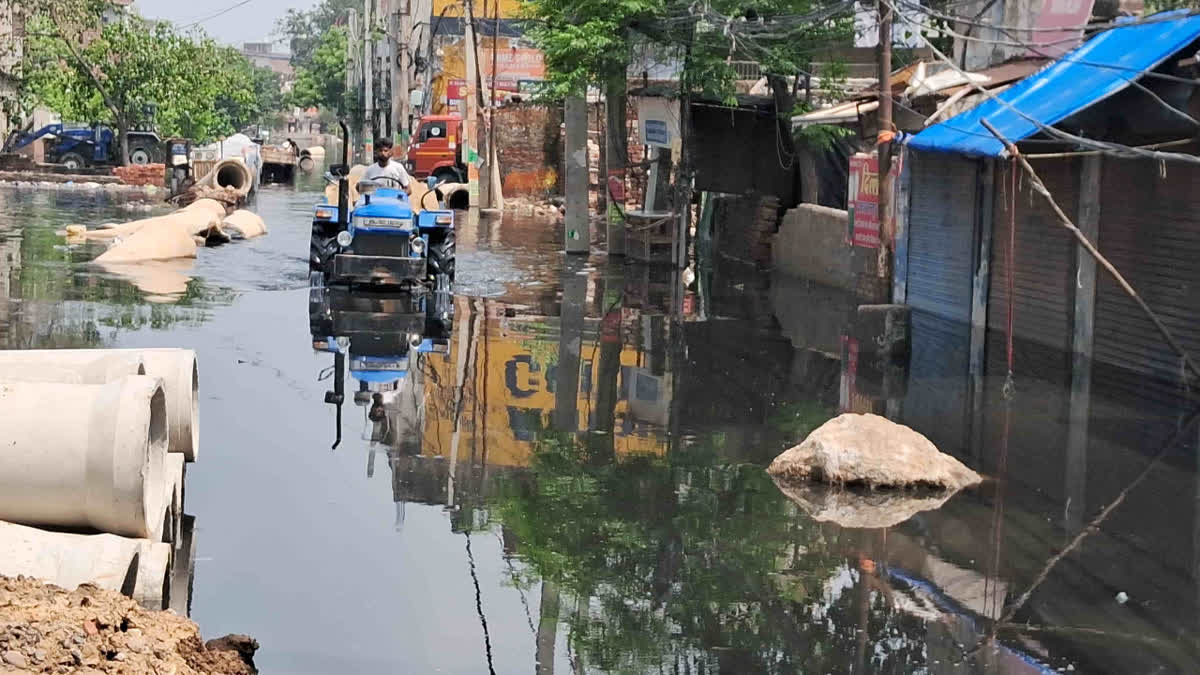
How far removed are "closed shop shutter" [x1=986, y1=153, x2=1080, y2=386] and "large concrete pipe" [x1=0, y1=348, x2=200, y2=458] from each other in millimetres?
8366

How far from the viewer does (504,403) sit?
42.1ft

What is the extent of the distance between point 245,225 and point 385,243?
12.5 meters

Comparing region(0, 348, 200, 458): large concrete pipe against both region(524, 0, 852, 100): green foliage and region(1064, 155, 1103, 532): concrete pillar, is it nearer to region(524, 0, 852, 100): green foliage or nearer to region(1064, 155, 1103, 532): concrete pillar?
region(1064, 155, 1103, 532): concrete pillar

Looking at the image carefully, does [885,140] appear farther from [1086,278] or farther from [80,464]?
[80,464]

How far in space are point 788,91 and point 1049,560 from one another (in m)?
17.8

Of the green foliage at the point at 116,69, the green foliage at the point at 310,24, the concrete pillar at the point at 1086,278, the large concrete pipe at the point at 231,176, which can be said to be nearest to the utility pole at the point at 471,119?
the large concrete pipe at the point at 231,176

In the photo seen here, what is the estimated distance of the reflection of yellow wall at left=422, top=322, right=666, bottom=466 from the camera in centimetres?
1105

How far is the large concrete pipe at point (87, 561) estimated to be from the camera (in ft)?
21.7

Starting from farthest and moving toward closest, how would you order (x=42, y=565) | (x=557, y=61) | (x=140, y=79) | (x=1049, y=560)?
1. (x=140, y=79)
2. (x=557, y=61)
3. (x=1049, y=560)
4. (x=42, y=565)

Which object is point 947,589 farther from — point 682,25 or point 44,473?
point 682,25

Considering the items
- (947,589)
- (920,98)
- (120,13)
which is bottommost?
(947,589)

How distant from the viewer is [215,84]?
57.0m

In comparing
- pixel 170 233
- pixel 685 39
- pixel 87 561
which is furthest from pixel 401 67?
pixel 87 561

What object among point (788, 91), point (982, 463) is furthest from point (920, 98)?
point (982, 463)
